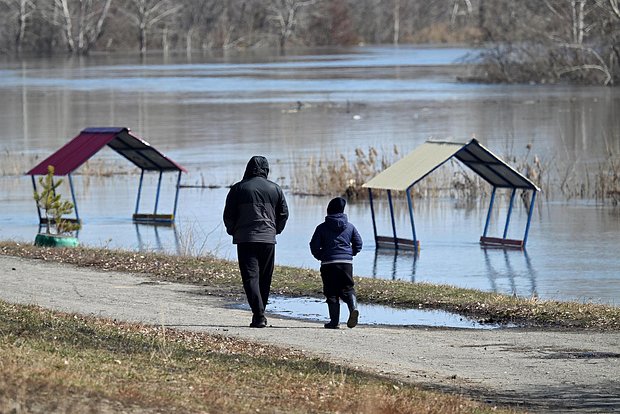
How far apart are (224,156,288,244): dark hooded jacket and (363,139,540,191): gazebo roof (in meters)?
9.88

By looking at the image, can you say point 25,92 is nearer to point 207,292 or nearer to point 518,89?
point 518,89

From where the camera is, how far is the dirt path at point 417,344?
34.9 feet

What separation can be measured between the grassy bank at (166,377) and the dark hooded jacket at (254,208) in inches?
49.4

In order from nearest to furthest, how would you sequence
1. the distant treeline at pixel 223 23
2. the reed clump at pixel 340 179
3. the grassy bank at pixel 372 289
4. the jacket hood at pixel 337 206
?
the jacket hood at pixel 337 206 < the grassy bank at pixel 372 289 < the reed clump at pixel 340 179 < the distant treeline at pixel 223 23

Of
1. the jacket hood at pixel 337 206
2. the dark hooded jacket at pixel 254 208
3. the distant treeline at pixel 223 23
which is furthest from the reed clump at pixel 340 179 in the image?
the distant treeline at pixel 223 23

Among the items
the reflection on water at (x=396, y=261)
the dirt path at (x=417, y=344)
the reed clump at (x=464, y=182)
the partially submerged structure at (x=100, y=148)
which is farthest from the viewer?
the reed clump at (x=464, y=182)

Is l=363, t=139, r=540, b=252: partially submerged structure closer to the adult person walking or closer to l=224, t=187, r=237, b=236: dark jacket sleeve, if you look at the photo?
the adult person walking

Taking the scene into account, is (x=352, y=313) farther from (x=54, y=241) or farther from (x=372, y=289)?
(x=54, y=241)

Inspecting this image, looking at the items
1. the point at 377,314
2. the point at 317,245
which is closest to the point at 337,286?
the point at 317,245

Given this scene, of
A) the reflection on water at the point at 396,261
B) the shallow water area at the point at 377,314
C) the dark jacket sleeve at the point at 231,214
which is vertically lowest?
the reflection on water at the point at 396,261

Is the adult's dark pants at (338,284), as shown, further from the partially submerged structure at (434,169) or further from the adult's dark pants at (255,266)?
the partially submerged structure at (434,169)

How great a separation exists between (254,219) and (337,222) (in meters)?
0.98

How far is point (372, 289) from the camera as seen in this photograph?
16.4m

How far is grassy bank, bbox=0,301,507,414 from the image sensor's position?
A: 7.96 m
